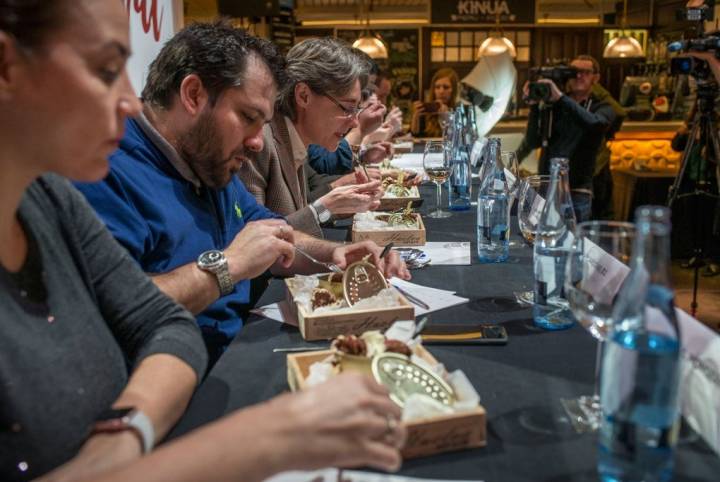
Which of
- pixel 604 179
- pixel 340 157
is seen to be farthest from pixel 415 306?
pixel 604 179

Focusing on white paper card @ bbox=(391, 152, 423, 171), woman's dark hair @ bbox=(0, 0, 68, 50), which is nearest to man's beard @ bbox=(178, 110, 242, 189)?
woman's dark hair @ bbox=(0, 0, 68, 50)

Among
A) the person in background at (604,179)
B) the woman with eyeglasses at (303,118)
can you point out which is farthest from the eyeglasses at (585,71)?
the woman with eyeglasses at (303,118)

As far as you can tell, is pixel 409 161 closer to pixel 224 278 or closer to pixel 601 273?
pixel 224 278

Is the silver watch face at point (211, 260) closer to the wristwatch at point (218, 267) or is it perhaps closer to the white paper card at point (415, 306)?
the wristwatch at point (218, 267)

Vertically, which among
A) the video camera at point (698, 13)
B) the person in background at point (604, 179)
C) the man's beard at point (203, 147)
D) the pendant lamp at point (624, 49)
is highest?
the pendant lamp at point (624, 49)

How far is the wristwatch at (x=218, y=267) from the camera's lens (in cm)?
142

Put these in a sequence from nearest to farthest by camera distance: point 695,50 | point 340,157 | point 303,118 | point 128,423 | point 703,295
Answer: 1. point 128,423
2. point 303,118
3. point 695,50
4. point 340,157
5. point 703,295

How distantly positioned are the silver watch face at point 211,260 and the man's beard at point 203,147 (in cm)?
33

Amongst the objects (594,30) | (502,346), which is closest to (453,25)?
(594,30)

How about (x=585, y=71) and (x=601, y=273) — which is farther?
(x=585, y=71)

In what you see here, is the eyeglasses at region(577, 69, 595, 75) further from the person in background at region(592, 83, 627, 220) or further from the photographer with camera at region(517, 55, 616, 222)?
the person in background at region(592, 83, 627, 220)

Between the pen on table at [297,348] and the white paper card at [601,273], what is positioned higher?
the white paper card at [601,273]

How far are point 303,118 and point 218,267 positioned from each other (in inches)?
55.6

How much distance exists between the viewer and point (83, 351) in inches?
36.9
